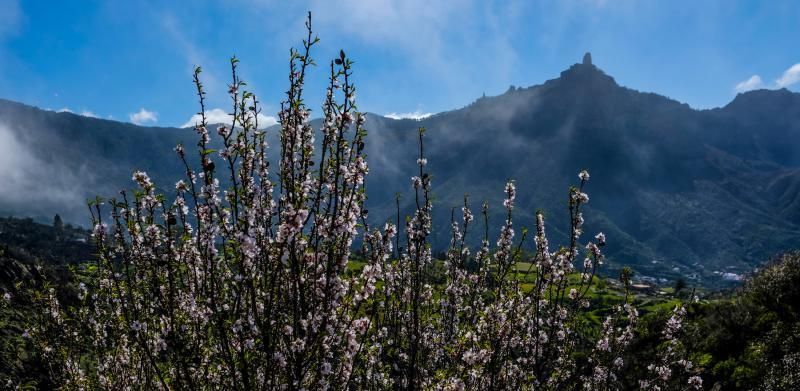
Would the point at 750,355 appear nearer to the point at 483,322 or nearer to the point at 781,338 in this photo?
the point at 781,338

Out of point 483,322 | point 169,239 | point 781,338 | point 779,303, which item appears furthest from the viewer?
point 779,303

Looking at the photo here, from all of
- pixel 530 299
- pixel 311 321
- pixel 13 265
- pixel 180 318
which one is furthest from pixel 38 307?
pixel 13 265

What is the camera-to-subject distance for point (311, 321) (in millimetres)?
5402

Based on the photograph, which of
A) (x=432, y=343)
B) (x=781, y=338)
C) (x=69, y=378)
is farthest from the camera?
(x=781, y=338)

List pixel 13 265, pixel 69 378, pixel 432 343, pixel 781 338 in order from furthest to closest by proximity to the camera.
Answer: pixel 13 265
pixel 781 338
pixel 432 343
pixel 69 378

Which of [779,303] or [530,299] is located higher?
[530,299]

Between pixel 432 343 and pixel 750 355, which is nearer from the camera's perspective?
pixel 432 343

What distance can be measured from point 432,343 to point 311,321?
589cm

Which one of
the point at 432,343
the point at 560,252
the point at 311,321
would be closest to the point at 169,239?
the point at 311,321

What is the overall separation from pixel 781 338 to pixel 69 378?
18266 mm

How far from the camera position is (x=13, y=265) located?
22094 millimetres

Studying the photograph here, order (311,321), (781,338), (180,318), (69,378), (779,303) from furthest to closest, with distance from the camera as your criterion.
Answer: (779,303) → (781,338) → (69,378) → (180,318) → (311,321)

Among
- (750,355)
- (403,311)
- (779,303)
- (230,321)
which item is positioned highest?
(230,321)

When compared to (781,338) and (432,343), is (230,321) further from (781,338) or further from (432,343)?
(781,338)
